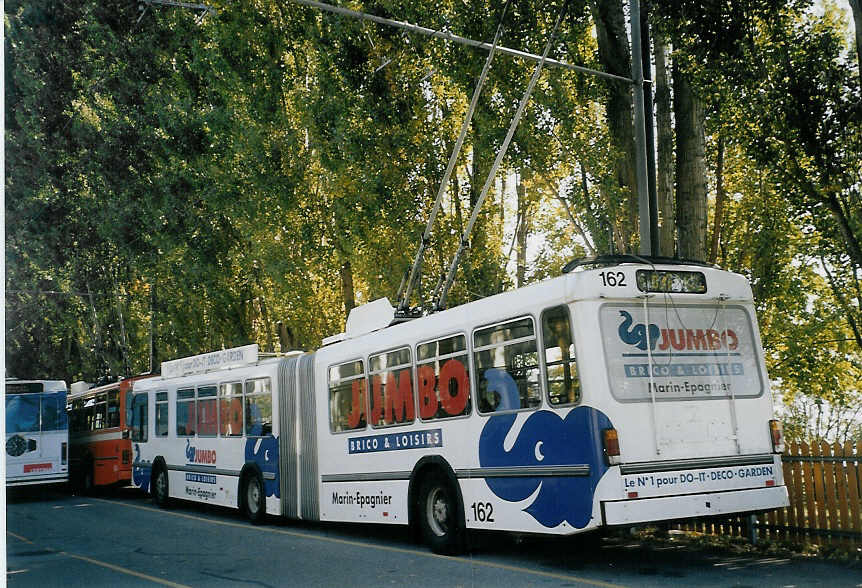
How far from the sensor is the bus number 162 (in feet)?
34.7

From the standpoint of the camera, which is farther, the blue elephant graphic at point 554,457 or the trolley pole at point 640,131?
the trolley pole at point 640,131

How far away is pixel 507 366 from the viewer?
1042 cm

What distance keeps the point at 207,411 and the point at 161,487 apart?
330 cm

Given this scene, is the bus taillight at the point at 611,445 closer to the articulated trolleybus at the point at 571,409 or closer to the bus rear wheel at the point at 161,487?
the articulated trolleybus at the point at 571,409

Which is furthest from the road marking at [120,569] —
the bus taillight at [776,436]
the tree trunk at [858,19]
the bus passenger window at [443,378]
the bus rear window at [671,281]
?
the tree trunk at [858,19]

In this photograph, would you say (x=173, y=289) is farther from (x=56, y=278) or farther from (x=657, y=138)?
(x=657, y=138)

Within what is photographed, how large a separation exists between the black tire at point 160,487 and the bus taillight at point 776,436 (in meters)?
14.2

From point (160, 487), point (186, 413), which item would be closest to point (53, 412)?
point (160, 487)

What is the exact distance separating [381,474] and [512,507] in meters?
3.16

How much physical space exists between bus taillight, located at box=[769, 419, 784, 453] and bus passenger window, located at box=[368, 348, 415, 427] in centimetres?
432

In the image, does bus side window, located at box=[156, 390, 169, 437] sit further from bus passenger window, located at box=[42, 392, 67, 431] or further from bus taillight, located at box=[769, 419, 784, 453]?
bus taillight, located at box=[769, 419, 784, 453]

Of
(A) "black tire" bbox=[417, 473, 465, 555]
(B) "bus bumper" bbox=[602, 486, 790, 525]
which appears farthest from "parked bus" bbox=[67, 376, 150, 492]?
(B) "bus bumper" bbox=[602, 486, 790, 525]

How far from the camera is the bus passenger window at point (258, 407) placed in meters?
16.5

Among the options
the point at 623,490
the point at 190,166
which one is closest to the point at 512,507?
the point at 623,490
